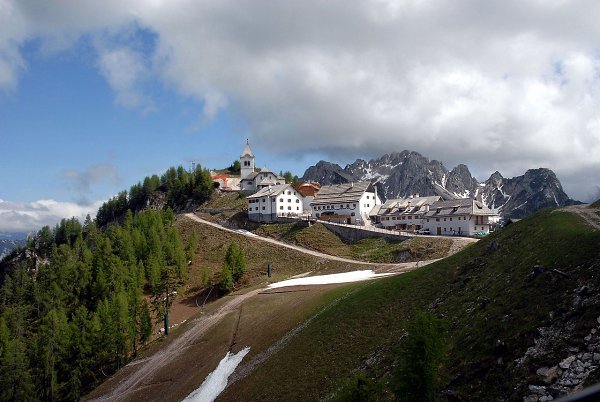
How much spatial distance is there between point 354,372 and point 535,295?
48.4ft

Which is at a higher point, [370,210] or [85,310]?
[370,210]

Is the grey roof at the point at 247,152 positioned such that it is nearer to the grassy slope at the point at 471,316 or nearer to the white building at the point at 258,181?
the white building at the point at 258,181

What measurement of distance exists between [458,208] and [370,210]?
27.4m

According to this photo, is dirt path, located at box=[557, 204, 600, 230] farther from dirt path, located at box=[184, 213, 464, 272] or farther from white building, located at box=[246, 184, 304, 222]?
white building, located at box=[246, 184, 304, 222]

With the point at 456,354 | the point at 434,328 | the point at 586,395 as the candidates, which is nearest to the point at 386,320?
the point at 456,354

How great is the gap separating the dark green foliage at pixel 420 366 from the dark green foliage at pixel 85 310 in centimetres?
5588

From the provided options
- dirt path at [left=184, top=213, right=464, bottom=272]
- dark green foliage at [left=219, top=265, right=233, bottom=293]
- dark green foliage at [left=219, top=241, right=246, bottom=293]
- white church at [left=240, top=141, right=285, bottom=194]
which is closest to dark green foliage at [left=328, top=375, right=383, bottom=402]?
dirt path at [left=184, top=213, right=464, bottom=272]

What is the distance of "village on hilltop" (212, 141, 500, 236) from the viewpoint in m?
99.8

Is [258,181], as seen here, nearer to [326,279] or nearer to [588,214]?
[326,279]

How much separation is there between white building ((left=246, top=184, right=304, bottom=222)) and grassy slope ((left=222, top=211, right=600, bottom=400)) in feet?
243

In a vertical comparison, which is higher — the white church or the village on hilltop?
the white church

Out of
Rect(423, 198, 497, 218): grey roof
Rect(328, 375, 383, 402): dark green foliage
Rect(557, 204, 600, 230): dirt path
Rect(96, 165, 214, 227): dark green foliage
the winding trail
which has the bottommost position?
the winding trail

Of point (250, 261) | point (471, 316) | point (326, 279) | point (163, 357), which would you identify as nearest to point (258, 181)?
point (250, 261)

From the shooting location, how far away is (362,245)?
100812 millimetres
